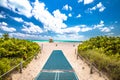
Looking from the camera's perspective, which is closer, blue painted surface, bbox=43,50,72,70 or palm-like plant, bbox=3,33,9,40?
blue painted surface, bbox=43,50,72,70

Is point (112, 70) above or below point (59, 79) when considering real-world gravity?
above

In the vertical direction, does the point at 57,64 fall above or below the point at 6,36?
below

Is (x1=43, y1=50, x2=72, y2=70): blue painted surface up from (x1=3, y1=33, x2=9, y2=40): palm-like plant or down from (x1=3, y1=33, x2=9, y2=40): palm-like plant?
down

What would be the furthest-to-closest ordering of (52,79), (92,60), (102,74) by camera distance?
1. (92,60)
2. (102,74)
3. (52,79)

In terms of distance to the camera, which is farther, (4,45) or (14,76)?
(4,45)

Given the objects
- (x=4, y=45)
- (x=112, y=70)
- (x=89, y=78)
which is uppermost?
(x=4, y=45)

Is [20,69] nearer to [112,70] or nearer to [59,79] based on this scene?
[59,79]

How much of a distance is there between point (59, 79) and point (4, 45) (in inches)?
291

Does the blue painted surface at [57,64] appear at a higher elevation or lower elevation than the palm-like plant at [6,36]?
lower

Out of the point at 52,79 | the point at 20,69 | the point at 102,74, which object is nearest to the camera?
the point at 52,79

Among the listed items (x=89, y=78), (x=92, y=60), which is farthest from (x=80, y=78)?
(x=92, y=60)

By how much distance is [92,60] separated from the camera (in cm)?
1684

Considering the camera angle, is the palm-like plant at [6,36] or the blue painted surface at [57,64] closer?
the blue painted surface at [57,64]

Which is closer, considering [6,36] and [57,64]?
[57,64]
